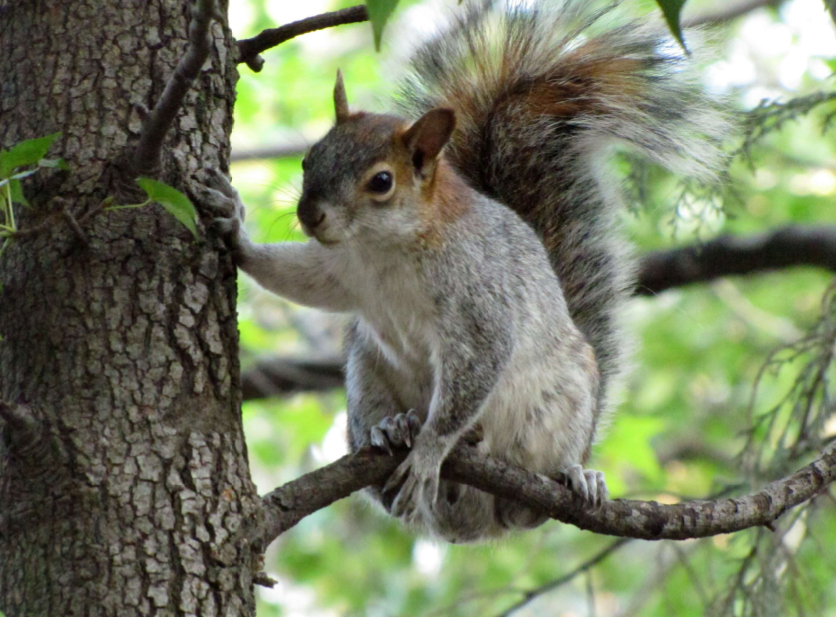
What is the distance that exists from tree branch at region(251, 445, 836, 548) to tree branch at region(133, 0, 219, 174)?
25.2 inches

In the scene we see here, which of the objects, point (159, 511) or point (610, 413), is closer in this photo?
point (159, 511)

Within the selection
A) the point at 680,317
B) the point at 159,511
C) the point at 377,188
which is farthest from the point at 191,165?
the point at 680,317

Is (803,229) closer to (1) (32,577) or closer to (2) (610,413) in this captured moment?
(2) (610,413)

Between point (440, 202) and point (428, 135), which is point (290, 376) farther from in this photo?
point (428, 135)

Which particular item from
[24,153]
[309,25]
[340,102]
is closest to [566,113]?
[340,102]

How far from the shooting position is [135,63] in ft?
5.81

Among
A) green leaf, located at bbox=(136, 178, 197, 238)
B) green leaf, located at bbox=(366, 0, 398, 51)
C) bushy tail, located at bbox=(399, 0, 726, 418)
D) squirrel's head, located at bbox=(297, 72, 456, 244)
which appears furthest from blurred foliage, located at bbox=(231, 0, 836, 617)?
green leaf, located at bbox=(366, 0, 398, 51)

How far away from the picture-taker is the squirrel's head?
79.7 inches

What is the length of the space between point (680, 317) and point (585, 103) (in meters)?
3.56

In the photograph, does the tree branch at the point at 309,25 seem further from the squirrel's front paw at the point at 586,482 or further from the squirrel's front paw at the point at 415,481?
the squirrel's front paw at the point at 586,482

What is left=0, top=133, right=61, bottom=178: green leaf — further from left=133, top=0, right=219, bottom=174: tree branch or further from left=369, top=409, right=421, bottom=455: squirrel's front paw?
left=369, top=409, right=421, bottom=455: squirrel's front paw

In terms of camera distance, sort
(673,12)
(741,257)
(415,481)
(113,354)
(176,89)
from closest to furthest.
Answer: (673,12), (176,89), (113,354), (415,481), (741,257)

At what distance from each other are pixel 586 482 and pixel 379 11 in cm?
165

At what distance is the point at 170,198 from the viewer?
1.39 metres
